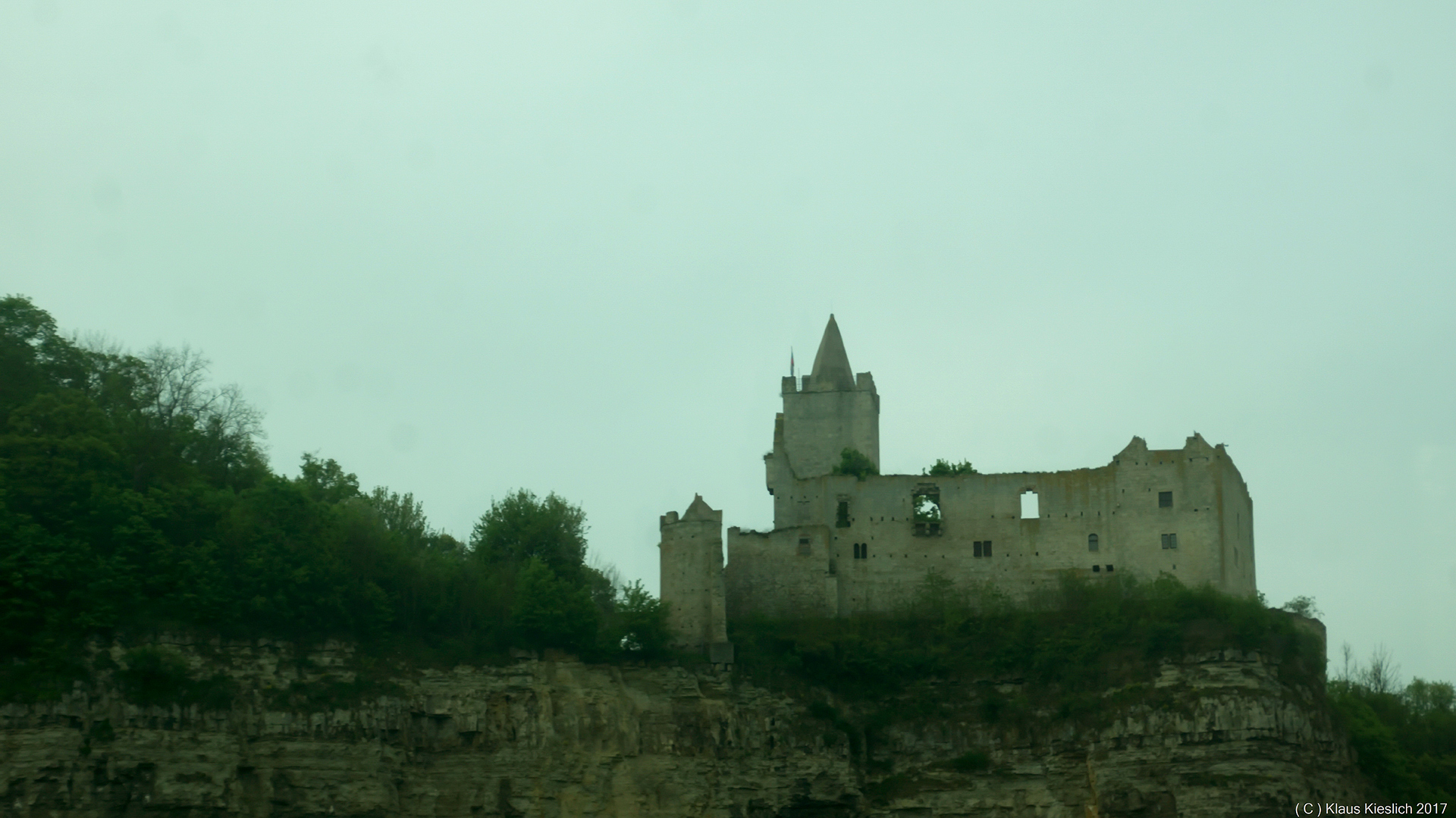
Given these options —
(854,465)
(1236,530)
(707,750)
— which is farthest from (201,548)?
(1236,530)

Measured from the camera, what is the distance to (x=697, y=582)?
66.6 meters

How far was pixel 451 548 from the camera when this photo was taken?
73.9 meters

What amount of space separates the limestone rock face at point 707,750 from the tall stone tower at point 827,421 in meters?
10.8

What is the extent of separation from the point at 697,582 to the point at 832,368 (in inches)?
536

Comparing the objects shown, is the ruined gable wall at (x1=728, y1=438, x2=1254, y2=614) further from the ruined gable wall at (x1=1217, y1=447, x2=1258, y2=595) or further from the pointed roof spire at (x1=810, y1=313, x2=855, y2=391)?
the pointed roof spire at (x1=810, y1=313, x2=855, y2=391)

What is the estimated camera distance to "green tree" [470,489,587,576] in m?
69.6

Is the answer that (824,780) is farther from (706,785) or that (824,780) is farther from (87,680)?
(87,680)

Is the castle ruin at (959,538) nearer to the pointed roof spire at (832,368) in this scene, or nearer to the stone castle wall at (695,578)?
the stone castle wall at (695,578)

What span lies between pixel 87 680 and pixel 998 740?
96.4 feet

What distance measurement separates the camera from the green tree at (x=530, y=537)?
69.6m

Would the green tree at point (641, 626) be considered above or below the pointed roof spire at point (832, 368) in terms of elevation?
below

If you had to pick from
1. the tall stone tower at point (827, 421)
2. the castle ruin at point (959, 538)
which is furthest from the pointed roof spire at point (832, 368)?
the castle ruin at point (959, 538)

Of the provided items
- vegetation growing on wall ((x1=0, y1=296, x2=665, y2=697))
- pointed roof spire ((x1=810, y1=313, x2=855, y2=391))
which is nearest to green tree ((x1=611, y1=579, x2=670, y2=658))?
vegetation growing on wall ((x1=0, y1=296, x2=665, y2=697))

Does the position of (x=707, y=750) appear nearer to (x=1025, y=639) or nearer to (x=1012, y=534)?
(x=1025, y=639)
